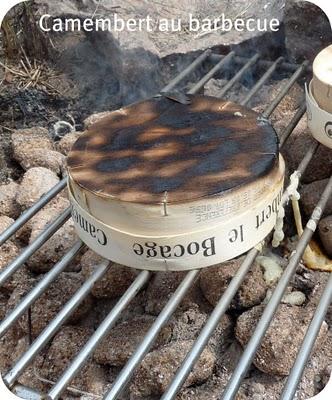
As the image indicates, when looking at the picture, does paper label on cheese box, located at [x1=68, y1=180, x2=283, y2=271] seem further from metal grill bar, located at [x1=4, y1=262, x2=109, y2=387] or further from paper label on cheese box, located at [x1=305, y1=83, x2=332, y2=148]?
paper label on cheese box, located at [x1=305, y1=83, x2=332, y2=148]

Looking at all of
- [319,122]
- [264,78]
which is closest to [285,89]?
[264,78]

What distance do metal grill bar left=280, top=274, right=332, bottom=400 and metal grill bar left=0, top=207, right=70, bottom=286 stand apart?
58cm

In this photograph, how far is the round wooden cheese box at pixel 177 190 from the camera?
4.26 feet

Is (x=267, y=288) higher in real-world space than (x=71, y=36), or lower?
lower

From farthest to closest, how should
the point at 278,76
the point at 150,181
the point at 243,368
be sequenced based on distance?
1. the point at 278,76
2. the point at 150,181
3. the point at 243,368

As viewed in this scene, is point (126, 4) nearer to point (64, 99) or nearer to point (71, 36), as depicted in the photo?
point (71, 36)

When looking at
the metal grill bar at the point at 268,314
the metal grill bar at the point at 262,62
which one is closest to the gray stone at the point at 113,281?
the metal grill bar at the point at 268,314

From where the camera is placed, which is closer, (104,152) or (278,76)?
(104,152)

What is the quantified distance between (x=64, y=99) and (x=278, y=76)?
26.3 inches

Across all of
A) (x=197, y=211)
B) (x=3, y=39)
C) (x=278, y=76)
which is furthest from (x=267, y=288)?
(x=3, y=39)

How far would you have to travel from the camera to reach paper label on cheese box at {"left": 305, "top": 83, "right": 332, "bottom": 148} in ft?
5.15

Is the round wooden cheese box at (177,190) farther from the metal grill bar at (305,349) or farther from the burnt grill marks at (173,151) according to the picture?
the metal grill bar at (305,349)

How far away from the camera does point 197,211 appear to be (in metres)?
1.29

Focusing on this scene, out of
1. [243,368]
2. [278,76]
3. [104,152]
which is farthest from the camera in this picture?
[278,76]
